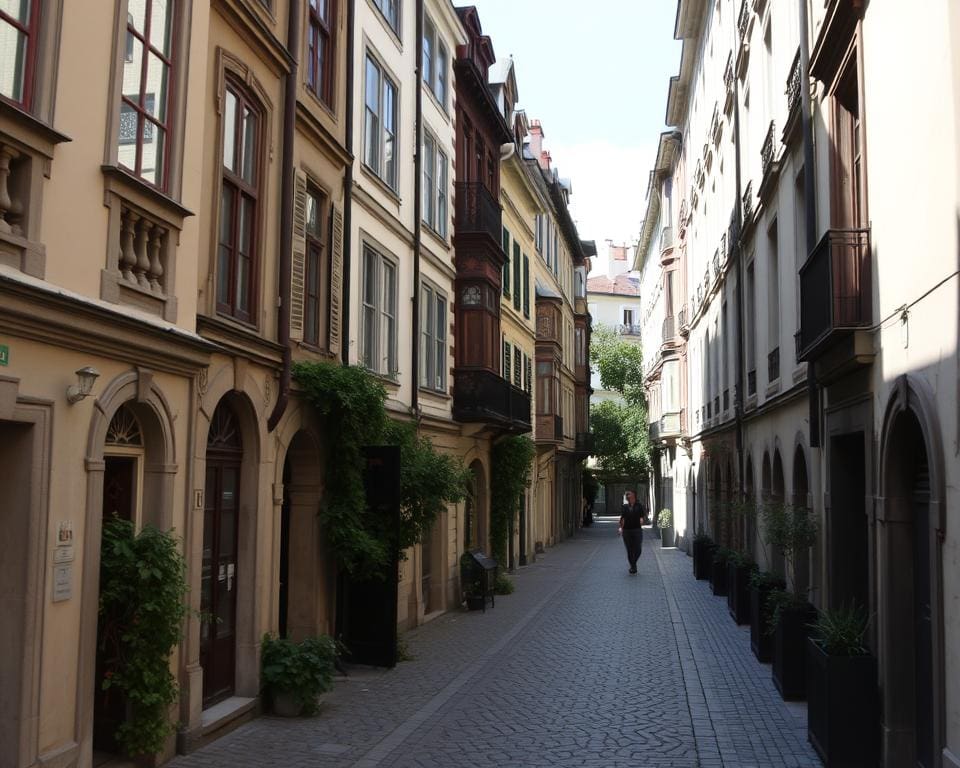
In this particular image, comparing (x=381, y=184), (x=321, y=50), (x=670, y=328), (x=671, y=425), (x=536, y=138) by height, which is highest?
(x=536, y=138)

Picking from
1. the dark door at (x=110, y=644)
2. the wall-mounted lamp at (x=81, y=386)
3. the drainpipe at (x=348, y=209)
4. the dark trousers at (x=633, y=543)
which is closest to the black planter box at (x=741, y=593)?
the drainpipe at (x=348, y=209)

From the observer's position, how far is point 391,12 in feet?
55.6

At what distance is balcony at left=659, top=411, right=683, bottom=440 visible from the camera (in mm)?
37750

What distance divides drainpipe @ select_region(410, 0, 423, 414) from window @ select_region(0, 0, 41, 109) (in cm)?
1067

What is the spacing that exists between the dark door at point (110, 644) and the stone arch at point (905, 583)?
625 cm

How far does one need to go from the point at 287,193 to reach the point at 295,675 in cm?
523

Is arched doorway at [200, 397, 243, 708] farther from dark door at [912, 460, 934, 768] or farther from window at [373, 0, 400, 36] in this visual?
window at [373, 0, 400, 36]

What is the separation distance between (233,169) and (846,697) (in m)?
7.61

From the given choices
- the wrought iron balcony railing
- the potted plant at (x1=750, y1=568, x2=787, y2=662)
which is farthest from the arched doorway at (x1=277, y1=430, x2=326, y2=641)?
the wrought iron balcony railing

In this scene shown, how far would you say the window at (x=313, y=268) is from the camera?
13.0 m

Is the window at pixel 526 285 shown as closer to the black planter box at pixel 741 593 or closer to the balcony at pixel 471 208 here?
the balcony at pixel 471 208

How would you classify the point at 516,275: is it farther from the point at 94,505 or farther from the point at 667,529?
the point at 94,505

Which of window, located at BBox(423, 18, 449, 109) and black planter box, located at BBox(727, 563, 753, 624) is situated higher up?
window, located at BBox(423, 18, 449, 109)

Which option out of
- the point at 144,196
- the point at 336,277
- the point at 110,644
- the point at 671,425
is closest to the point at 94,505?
the point at 110,644
